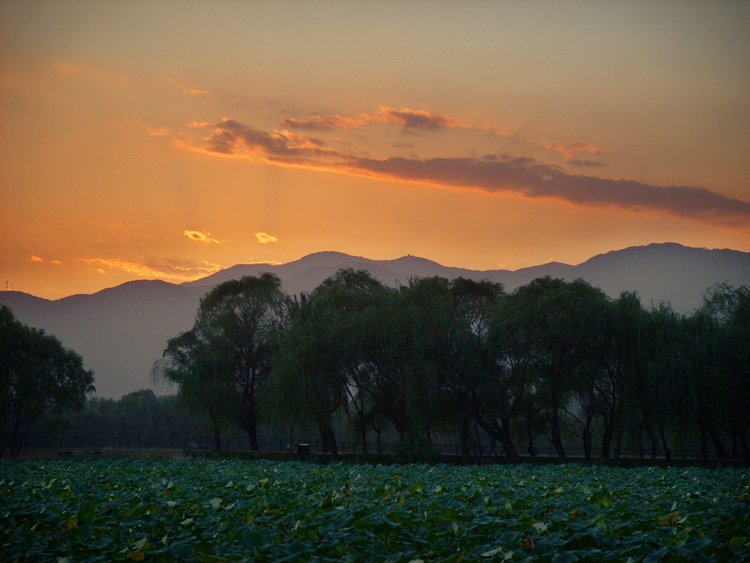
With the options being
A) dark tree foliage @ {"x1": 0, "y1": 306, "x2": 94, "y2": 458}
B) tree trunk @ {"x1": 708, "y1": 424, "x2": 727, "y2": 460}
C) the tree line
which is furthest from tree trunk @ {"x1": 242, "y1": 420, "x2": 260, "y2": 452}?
tree trunk @ {"x1": 708, "y1": 424, "x2": 727, "y2": 460}

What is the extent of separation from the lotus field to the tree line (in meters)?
17.7

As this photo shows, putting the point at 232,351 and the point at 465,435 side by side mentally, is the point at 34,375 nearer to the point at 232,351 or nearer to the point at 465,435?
the point at 232,351

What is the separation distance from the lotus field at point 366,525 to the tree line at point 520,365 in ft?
57.9

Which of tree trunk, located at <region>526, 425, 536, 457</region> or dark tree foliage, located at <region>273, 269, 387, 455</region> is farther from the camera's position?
tree trunk, located at <region>526, 425, 536, 457</region>

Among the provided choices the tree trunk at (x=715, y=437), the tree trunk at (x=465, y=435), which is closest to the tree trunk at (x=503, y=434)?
the tree trunk at (x=465, y=435)

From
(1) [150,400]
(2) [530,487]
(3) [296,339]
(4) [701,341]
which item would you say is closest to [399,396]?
(3) [296,339]

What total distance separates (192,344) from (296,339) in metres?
15.4

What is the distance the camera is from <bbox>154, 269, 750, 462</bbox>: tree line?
83.8ft

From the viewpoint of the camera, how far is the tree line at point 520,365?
83.8ft

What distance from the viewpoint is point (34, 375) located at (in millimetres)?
39219

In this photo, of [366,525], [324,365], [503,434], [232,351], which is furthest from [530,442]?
[366,525]

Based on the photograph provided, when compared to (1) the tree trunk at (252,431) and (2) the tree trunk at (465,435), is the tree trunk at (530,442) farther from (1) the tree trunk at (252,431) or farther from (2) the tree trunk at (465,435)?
(1) the tree trunk at (252,431)

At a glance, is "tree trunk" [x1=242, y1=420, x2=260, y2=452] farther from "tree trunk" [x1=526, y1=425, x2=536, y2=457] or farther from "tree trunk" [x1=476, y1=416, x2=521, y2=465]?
"tree trunk" [x1=526, y1=425, x2=536, y2=457]

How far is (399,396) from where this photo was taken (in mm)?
28703
